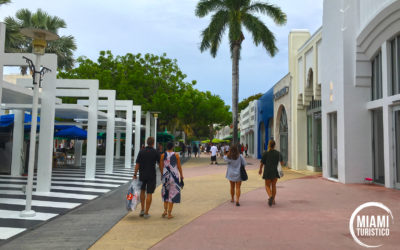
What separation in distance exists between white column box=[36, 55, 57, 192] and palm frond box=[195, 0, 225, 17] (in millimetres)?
14232

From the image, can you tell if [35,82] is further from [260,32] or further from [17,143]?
[260,32]

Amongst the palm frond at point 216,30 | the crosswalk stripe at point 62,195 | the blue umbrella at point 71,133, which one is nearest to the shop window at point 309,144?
the palm frond at point 216,30

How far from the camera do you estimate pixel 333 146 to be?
48.2 ft

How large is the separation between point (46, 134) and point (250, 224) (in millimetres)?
6832

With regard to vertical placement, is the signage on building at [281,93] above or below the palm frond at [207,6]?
below

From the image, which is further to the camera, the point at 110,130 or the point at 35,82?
the point at 110,130

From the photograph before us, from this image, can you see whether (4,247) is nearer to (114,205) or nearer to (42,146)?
(114,205)

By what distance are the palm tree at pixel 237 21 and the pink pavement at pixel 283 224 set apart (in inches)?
520

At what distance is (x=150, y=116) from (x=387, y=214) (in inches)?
863

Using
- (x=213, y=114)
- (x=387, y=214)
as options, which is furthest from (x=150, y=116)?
(x=387, y=214)

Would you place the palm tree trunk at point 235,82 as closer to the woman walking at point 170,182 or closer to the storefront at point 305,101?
the storefront at point 305,101

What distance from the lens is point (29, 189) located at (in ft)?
23.1

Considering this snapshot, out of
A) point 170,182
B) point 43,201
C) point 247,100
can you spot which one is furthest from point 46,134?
point 247,100

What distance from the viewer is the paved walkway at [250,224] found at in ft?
16.5
